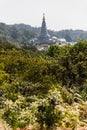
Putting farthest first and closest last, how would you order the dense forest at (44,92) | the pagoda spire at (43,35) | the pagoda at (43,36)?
the pagoda spire at (43,35) < the pagoda at (43,36) < the dense forest at (44,92)

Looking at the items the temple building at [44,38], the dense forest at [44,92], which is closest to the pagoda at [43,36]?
the temple building at [44,38]

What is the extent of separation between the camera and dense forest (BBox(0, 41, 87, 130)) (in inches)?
755

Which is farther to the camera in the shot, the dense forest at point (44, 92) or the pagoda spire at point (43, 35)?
the pagoda spire at point (43, 35)

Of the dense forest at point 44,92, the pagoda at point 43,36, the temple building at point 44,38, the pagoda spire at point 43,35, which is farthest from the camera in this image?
the pagoda spire at point 43,35

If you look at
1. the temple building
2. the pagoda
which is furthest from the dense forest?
the pagoda

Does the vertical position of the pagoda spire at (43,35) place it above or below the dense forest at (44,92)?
below

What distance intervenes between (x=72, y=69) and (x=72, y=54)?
2554 millimetres

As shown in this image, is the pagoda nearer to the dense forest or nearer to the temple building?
the temple building

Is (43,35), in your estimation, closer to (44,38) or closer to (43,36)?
(43,36)

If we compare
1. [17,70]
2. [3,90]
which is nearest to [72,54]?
[17,70]

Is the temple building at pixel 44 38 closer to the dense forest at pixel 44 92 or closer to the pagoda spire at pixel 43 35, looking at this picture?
the pagoda spire at pixel 43 35

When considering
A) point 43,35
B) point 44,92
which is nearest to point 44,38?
point 43,35

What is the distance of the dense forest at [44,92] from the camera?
19.2 meters

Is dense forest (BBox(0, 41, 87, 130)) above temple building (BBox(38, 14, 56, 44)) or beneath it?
above
